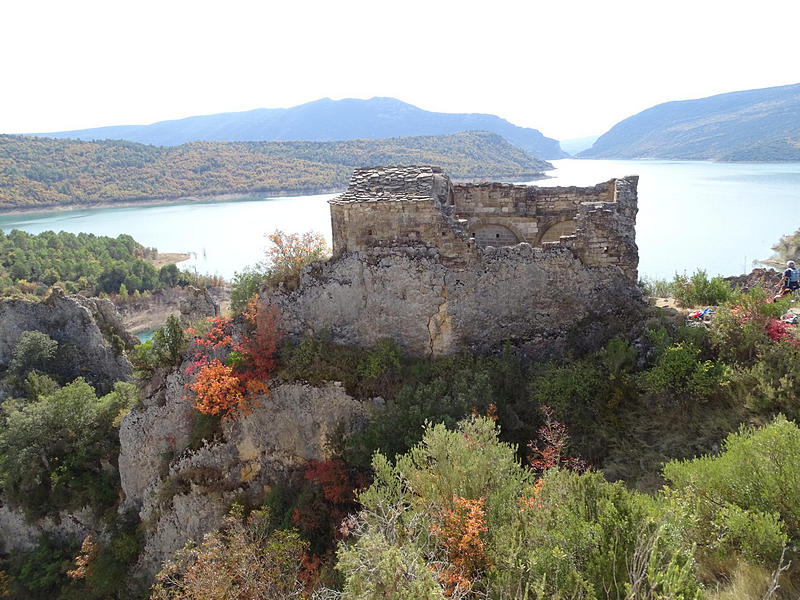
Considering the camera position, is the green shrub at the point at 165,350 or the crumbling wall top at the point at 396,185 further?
the green shrub at the point at 165,350

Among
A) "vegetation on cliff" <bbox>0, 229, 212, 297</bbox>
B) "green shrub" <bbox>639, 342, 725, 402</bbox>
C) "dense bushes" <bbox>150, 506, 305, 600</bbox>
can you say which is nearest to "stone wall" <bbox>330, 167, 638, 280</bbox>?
"green shrub" <bbox>639, 342, 725, 402</bbox>

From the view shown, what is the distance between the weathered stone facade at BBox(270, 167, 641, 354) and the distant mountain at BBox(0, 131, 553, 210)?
59.2m

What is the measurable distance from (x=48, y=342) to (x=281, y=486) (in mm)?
15077

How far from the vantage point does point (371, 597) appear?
4273 mm

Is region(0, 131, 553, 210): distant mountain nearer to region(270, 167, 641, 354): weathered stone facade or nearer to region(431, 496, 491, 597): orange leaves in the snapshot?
region(270, 167, 641, 354): weathered stone facade

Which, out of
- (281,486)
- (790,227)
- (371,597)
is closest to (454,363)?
(281,486)

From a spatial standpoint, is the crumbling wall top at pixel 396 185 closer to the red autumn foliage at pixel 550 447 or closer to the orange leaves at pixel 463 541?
the red autumn foliage at pixel 550 447

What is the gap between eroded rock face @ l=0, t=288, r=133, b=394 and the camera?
2005 cm

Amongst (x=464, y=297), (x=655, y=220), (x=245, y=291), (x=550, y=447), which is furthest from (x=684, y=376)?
(x=655, y=220)

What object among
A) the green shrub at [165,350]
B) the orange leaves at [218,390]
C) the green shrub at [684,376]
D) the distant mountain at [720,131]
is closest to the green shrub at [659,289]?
the green shrub at [684,376]

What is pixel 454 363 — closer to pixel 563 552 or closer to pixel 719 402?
pixel 719 402

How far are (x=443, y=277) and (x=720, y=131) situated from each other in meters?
126

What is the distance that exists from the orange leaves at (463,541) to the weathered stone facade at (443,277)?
4530mm

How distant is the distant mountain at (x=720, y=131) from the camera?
94.4 meters
